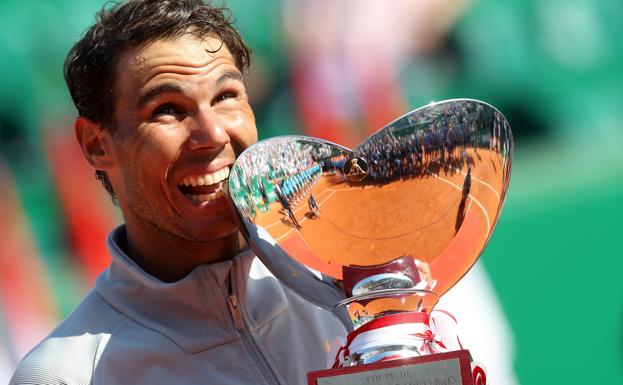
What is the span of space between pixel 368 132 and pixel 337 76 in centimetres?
21

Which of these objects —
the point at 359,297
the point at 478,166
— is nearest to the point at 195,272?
the point at 359,297

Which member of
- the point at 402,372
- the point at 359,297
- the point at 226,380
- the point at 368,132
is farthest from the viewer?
the point at 368,132

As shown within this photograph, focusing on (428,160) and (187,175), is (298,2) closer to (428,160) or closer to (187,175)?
(187,175)

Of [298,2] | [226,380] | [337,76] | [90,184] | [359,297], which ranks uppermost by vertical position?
[298,2]

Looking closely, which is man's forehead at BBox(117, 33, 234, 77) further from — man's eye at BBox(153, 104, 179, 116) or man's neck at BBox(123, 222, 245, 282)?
man's neck at BBox(123, 222, 245, 282)

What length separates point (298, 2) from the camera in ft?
10.1

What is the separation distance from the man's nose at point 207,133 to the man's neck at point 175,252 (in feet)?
0.55

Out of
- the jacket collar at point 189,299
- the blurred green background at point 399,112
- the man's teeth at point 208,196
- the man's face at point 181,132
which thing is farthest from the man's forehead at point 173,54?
the blurred green background at point 399,112

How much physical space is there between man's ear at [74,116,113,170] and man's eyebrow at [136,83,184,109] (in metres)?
0.14

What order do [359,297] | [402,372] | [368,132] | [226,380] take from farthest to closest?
1. [368,132]
2. [226,380]
3. [359,297]
4. [402,372]

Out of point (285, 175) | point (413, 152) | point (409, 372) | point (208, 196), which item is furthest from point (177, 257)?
point (409, 372)

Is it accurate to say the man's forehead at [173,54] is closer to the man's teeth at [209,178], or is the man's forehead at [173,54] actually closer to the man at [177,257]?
the man at [177,257]

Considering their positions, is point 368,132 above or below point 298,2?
below

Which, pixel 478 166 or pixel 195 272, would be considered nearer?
pixel 478 166
